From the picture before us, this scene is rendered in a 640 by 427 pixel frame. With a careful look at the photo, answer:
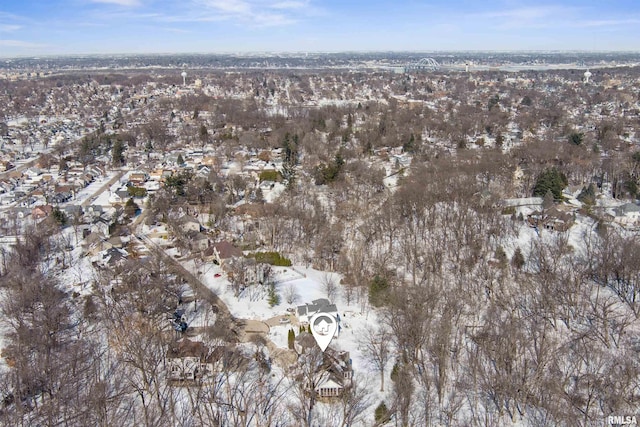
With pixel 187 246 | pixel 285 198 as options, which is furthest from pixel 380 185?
pixel 187 246

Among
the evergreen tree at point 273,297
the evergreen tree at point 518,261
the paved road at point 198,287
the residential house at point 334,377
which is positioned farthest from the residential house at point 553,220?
the paved road at point 198,287

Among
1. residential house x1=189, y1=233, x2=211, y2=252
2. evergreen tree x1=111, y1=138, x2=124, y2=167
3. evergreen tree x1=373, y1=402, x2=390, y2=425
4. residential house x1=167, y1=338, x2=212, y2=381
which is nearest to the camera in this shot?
evergreen tree x1=373, y1=402, x2=390, y2=425

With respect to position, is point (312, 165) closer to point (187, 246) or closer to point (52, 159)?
point (187, 246)

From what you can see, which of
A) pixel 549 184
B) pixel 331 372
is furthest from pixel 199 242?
pixel 549 184

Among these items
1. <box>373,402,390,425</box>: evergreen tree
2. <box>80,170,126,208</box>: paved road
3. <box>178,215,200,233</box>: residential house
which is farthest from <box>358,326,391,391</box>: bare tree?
A: <box>80,170,126,208</box>: paved road

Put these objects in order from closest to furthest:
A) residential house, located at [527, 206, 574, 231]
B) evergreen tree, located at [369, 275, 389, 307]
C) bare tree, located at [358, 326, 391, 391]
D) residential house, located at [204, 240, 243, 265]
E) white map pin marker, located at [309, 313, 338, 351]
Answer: bare tree, located at [358, 326, 391, 391] → white map pin marker, located at [309, 313, 338, 351] → evergreen tree, located at [369, 275, 389, 307] → residential house, located at [204, 240, 243, 265] → residential house, located at [527, 206, 574, 231]

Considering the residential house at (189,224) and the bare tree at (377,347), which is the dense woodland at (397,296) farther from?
the residential house at (189,224)

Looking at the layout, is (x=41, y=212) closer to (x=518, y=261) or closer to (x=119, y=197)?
(x=119, y=197)

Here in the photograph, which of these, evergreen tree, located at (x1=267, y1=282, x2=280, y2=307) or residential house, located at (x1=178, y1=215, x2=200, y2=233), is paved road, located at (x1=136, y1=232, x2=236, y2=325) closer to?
evergreen tree, located at (x1=267, y1=282, x2=280, y2=307)
